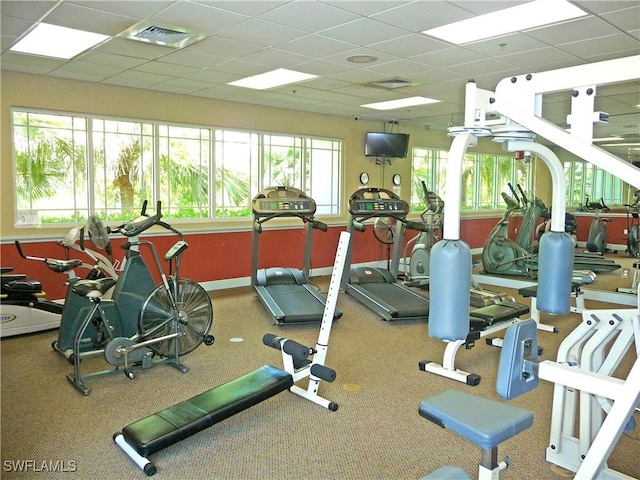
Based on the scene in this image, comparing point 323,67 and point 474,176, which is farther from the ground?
point 323,67

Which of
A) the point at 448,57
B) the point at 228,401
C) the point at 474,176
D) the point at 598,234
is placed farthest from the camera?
the point at 474,176

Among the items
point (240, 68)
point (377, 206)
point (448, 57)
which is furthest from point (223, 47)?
point (377, 206)

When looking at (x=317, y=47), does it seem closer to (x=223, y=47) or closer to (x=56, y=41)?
(x=223, y=47)

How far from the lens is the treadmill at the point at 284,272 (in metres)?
5.79

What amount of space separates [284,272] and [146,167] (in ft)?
7.43

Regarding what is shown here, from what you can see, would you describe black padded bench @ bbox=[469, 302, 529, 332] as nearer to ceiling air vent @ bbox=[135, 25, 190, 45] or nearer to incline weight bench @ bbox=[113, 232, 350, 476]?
incline weight bench @ bbox=[113, 232, 350, 476]

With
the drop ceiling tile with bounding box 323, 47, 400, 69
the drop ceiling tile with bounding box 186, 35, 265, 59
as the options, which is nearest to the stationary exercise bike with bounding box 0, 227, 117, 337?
the drop ceiling tile with bounding box 186, 35, 265, 59

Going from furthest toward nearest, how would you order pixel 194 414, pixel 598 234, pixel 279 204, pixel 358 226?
pixel 598 234 → pixel 358 226 → pixel 279 204 → pixel 194 414

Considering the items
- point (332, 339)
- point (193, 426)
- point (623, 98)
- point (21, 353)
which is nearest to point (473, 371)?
point (332, 339)

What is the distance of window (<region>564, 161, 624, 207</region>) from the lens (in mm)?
13102

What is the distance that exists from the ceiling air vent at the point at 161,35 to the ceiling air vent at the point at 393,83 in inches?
95.0

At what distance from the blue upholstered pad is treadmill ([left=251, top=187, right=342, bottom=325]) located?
3.48 meters

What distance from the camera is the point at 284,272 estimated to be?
6680 millimetres

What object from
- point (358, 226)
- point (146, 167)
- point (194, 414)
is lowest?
point (194, 414)
